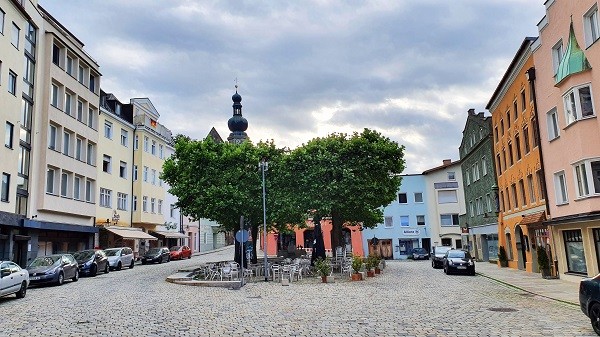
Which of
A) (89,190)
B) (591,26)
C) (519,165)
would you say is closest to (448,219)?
(519,165)

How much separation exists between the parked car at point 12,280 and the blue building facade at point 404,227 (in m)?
41.1

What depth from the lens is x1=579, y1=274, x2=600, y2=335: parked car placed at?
9391 millimetres

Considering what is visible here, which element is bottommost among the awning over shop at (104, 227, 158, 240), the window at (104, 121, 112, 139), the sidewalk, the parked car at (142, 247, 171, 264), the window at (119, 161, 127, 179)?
the sidewalk

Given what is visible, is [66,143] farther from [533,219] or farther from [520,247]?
[520,247]

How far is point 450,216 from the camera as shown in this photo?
177ft

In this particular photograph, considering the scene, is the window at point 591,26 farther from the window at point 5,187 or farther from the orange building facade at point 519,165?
the window at point 5,187

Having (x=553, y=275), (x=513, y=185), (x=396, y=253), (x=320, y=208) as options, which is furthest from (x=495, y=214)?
(x=396, y=253)

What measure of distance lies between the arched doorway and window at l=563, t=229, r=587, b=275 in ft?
22.5

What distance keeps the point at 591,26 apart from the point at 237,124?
63424 millimetres

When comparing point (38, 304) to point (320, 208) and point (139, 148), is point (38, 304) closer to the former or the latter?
point (320, 208)

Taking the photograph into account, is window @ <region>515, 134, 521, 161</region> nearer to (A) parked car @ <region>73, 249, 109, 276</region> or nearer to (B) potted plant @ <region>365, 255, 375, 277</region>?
(B) potted plant @ <region>365, 255, 375, 277</region>

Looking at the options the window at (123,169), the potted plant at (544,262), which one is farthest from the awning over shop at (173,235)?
the potted plant at (544,262)

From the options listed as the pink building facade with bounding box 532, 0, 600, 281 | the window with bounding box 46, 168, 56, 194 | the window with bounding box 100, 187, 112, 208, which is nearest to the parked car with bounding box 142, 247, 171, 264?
the window with bounding box 100, 187, 112, 208

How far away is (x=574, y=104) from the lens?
64.6 ft
